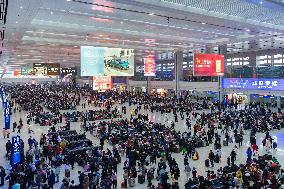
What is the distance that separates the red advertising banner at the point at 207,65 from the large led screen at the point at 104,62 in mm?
6840

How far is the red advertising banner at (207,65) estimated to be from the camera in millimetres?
24016

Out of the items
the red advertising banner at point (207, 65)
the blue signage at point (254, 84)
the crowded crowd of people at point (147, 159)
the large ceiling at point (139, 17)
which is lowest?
the crowded crowd of people at point (147, 159)

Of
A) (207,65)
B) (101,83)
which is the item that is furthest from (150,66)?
(207,65)

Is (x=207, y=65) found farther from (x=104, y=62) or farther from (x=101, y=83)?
(x=101, y=83)

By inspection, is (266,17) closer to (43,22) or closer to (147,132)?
(147,132)

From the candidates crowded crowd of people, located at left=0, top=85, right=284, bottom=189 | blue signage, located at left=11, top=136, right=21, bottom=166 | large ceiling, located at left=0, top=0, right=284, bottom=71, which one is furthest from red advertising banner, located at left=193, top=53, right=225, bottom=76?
blue signage, located at left=11, top=136, right=21, bottom=166

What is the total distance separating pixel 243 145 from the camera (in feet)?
64.1

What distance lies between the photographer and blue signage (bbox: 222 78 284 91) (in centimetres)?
3094

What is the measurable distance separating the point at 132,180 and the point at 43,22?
520 inches

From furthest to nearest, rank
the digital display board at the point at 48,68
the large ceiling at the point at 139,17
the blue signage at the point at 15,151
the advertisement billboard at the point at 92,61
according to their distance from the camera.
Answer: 1. the digital display board at the point at 48,68
2. the advertisement billboard at the point at 92,61
3. the large ceiling at the point at 139,17
4. the blue signage at the point at 15,151

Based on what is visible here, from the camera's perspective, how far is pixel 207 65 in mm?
24953

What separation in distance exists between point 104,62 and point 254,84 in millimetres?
17372

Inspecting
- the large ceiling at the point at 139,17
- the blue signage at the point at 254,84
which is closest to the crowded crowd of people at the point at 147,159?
the blue signage at the point at 254,84

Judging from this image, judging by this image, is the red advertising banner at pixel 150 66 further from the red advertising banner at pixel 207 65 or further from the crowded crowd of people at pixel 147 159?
the red advertising banner at pixel 207 65
